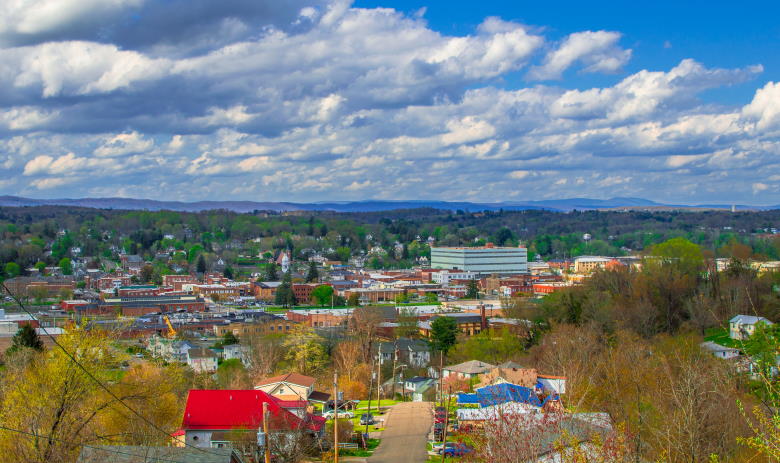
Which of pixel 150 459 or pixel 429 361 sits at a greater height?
pixel 150 459

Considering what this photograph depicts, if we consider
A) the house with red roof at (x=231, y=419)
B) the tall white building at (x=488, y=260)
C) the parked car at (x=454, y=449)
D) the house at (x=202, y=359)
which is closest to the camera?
the parked car at (x=454, y=449)

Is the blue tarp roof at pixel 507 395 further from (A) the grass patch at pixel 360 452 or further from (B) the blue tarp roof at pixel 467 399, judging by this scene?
(A) the grass patch at pixel 360 452

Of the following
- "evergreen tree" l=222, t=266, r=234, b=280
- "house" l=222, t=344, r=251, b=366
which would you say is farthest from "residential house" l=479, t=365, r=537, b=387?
"evergreen tree" l=222, t=266, r=234, b=280

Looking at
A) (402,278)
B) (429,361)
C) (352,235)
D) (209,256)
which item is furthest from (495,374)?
(352,235)

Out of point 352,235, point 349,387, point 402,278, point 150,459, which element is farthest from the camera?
point 352,235

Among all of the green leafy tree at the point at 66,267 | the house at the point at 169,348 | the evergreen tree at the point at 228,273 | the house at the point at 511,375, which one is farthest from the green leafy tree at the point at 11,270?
the house at the point at 511,375

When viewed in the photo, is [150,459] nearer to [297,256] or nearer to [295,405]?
[295,405]

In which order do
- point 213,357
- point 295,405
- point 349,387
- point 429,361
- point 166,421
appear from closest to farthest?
point 166,421 → point 295,405 → point 349,387 → point 429,361 → point 213,357

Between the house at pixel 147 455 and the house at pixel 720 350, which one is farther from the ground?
the house at pixel 147 455
